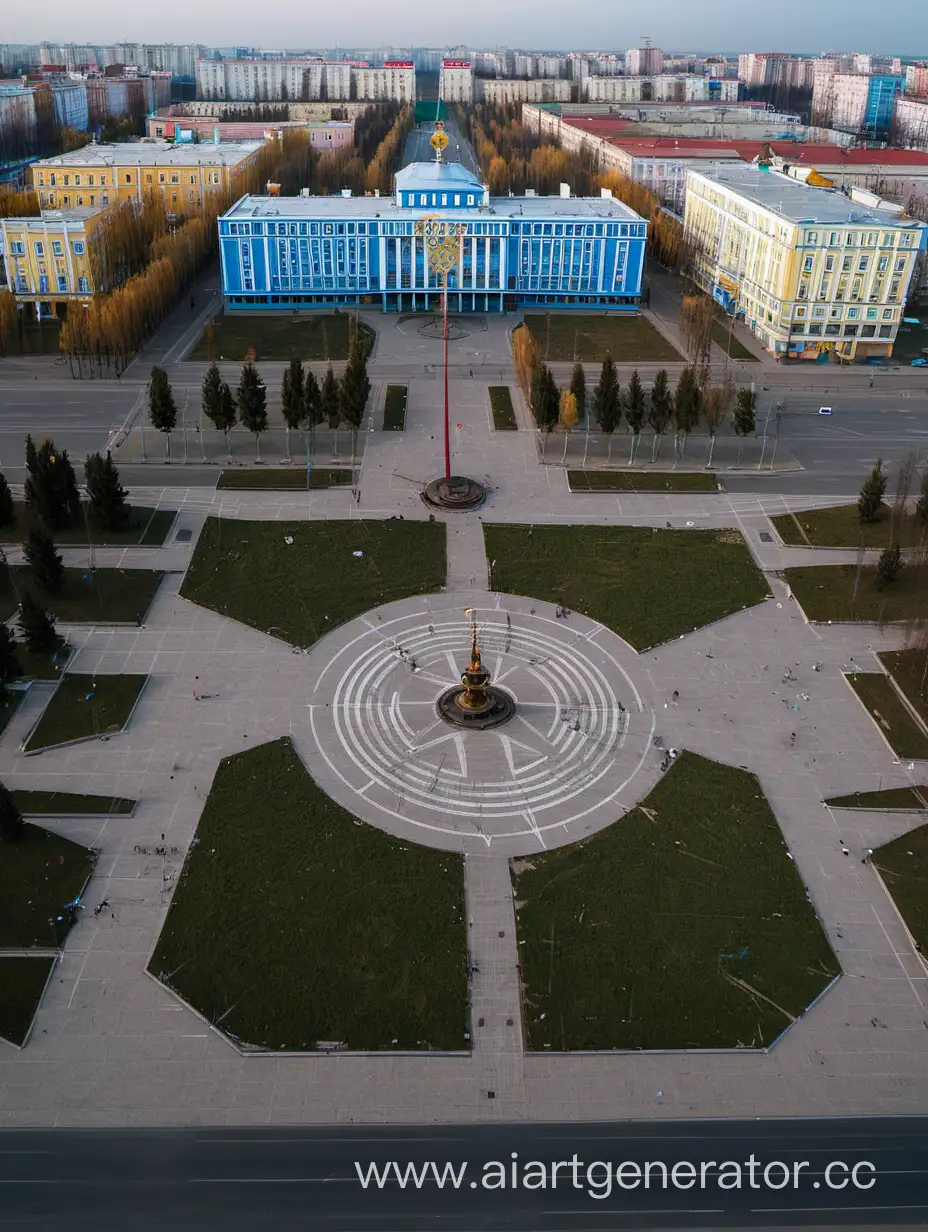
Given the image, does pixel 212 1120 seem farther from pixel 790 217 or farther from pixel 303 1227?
pixel 790 217

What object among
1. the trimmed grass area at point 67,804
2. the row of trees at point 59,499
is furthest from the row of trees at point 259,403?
the trimmed grass area at point 67,804

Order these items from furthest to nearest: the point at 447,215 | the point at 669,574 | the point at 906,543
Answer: the point at 447,215, the point at 906,543, the point at 669,574

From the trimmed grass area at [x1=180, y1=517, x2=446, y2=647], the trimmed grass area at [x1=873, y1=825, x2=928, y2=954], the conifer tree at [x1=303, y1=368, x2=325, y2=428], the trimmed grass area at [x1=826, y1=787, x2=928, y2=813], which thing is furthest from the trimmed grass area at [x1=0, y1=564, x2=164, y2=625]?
the trimmed grass area at [x1=873, y1=825, x2=928, y2=954]

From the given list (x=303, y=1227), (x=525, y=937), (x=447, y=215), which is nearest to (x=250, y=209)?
(x=447, y=215)

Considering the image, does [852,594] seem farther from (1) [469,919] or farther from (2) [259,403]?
(2) [259,403]

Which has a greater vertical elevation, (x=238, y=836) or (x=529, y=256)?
(x=529, y=256)

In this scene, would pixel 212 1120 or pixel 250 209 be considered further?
pixel 250 209
